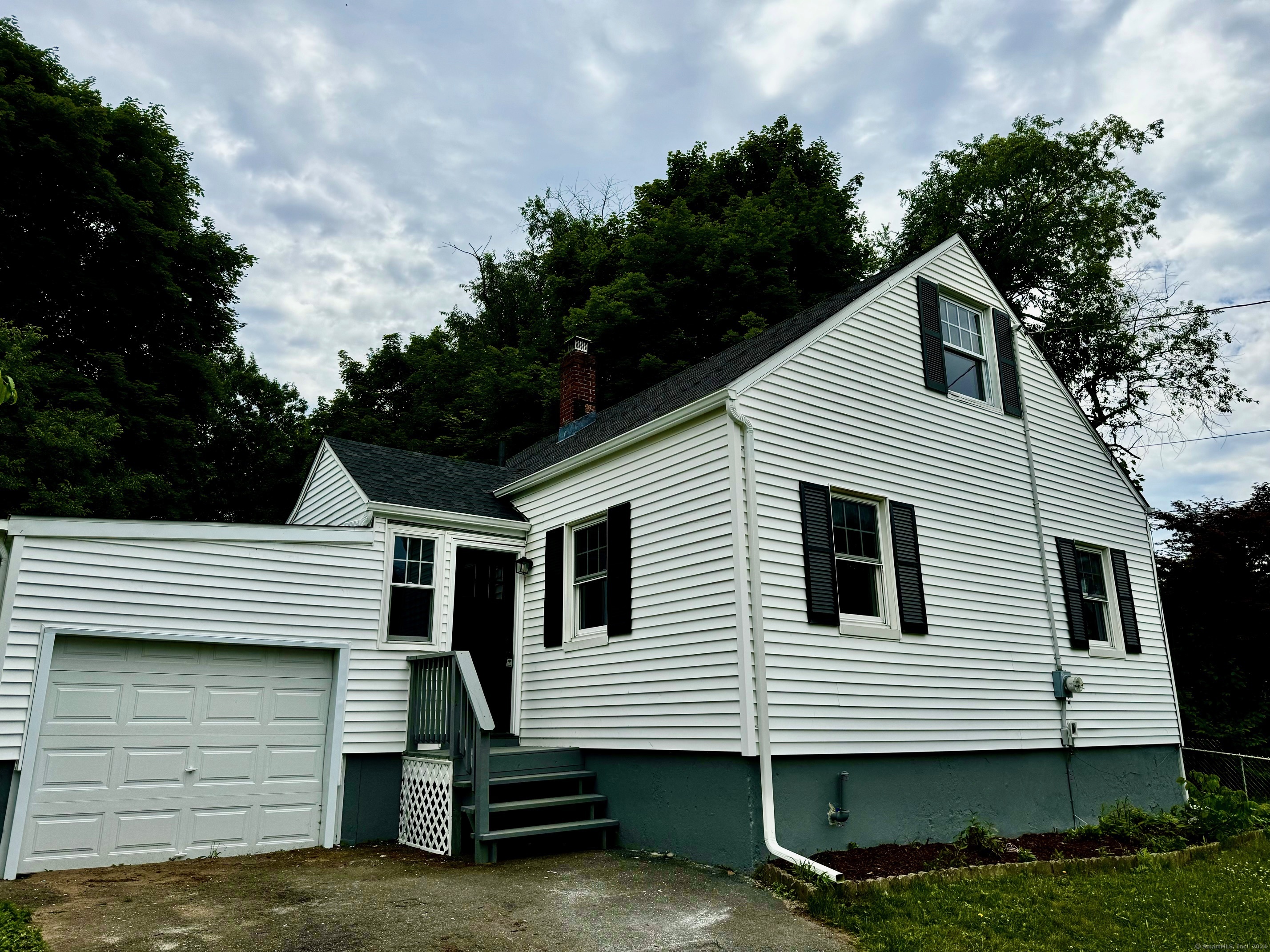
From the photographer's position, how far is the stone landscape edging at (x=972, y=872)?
617 cm

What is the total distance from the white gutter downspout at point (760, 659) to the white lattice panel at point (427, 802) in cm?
306

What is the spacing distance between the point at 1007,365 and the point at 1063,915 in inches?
290

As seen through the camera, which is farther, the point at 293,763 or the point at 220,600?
the point at 293,763

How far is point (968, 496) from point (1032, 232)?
61.7ft

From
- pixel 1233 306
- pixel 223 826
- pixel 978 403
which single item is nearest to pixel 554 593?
pixel 223 826

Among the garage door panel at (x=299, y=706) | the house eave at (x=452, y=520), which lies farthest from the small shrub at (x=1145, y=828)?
the garage door panel at (x=299, y=706)

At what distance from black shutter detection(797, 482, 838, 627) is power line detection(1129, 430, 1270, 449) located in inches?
488

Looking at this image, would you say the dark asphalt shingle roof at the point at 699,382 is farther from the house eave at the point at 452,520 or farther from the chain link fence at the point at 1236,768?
the chain link fence at the point at 1236,768

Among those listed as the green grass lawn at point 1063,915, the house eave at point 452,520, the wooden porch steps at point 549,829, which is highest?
the house eave at point 452,520

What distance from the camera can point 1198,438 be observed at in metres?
19.9

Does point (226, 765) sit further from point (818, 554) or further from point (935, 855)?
point (935, 855)

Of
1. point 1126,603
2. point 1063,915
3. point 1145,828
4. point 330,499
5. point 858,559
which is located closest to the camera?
point 1063,915

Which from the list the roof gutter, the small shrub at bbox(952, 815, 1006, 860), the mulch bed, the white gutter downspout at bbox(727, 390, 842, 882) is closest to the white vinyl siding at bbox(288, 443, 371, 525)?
the roof gutter

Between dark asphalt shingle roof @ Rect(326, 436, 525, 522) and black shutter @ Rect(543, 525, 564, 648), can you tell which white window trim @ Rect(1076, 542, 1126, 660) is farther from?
dark asphalt shingle roof @ Rect(326, 436, 525, 522)
